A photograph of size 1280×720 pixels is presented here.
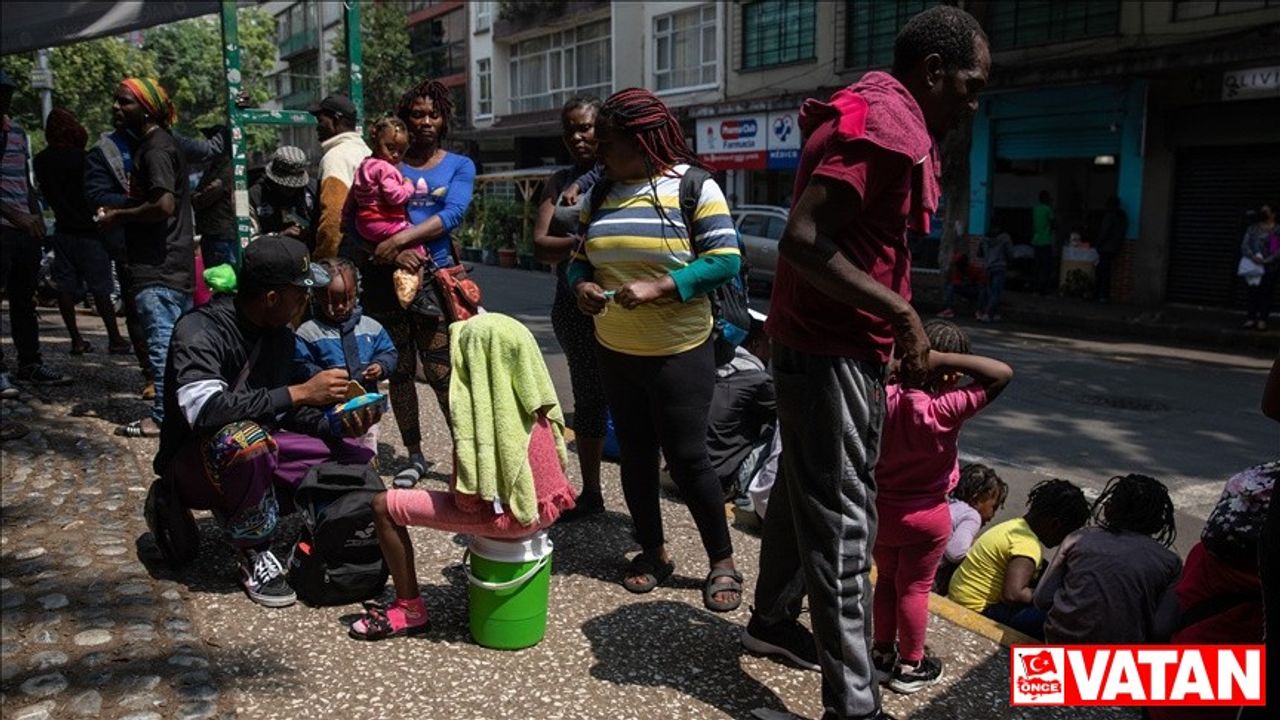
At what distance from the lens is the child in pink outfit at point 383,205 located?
15.5ft

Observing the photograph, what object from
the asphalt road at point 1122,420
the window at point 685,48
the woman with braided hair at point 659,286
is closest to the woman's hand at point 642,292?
the woman with braided hair at point 659,286

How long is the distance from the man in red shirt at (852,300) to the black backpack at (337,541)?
1663 millimetres

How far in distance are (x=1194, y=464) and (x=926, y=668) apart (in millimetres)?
4541

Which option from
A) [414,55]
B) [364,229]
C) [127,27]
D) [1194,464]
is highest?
[414,55]

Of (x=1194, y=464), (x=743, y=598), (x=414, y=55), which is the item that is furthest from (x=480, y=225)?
(x=743, y=598)

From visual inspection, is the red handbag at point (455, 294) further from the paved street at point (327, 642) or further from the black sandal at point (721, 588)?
the black sandal at point (721, 588)

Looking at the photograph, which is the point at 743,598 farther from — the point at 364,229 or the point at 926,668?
the point at 364,229

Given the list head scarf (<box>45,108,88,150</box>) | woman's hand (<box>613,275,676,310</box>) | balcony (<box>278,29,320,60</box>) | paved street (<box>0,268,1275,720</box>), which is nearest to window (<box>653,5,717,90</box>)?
head scarf (<box>45,108,88,150</box>)

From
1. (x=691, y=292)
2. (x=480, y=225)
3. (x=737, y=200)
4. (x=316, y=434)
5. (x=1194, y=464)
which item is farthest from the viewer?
(x=480, y=225)

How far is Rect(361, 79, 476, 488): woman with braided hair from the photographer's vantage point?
15.9 feet

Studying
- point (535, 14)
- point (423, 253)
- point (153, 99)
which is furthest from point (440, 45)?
point (423, 253)

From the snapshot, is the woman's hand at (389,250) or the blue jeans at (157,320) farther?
the blue jeans at (157,320)

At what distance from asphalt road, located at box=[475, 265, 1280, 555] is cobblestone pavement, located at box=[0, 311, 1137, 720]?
8.31ft

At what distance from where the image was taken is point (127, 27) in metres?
4.26
